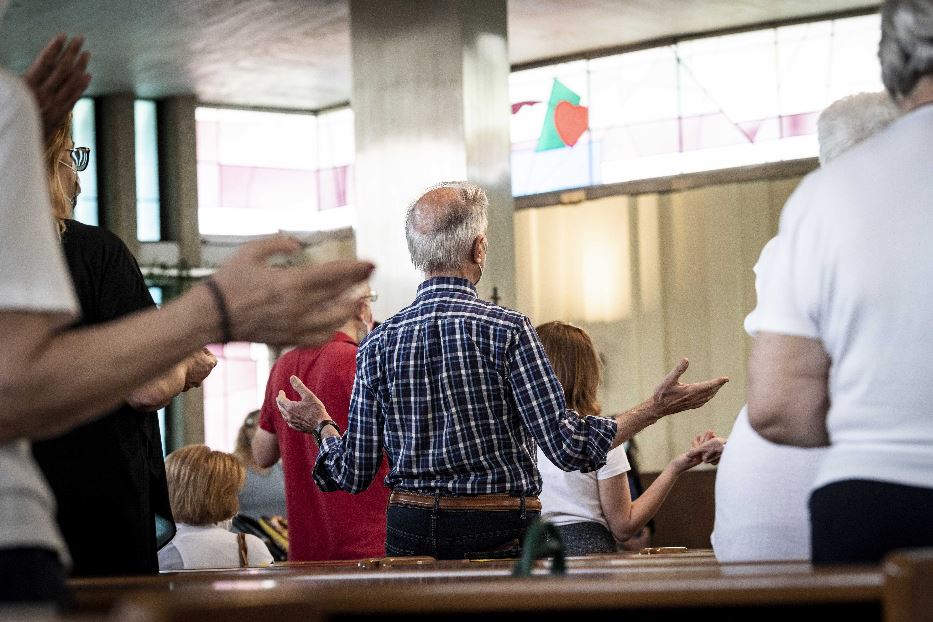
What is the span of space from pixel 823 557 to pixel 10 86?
3.77 feet

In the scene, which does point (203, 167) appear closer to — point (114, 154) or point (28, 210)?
point (114, 154)

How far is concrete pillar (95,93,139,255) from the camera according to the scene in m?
15.1

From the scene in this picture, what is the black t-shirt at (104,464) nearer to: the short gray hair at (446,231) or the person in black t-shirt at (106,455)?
the person in black t-shirt at (106,455)

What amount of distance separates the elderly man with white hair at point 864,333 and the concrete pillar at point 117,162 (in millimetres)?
13675

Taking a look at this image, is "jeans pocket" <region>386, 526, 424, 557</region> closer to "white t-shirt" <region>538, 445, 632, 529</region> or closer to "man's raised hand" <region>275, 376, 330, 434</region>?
"man's raised hand" <region>275, 376, 330, 434</region>

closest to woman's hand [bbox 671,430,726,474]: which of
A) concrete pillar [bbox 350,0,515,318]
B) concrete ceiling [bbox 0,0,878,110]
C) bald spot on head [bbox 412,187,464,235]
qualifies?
bald spot on head [bbox 412,187,464,235]

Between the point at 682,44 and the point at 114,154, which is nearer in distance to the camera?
the point at 682,44

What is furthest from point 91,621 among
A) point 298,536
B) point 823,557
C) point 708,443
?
point 298,536

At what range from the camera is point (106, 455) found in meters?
2.76

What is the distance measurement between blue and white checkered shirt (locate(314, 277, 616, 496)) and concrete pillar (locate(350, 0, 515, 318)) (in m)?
6.41

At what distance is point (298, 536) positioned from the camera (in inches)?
180

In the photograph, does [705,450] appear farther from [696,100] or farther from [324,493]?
[696,100]

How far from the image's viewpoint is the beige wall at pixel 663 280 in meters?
13.3

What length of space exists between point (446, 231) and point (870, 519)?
78.1 inches
